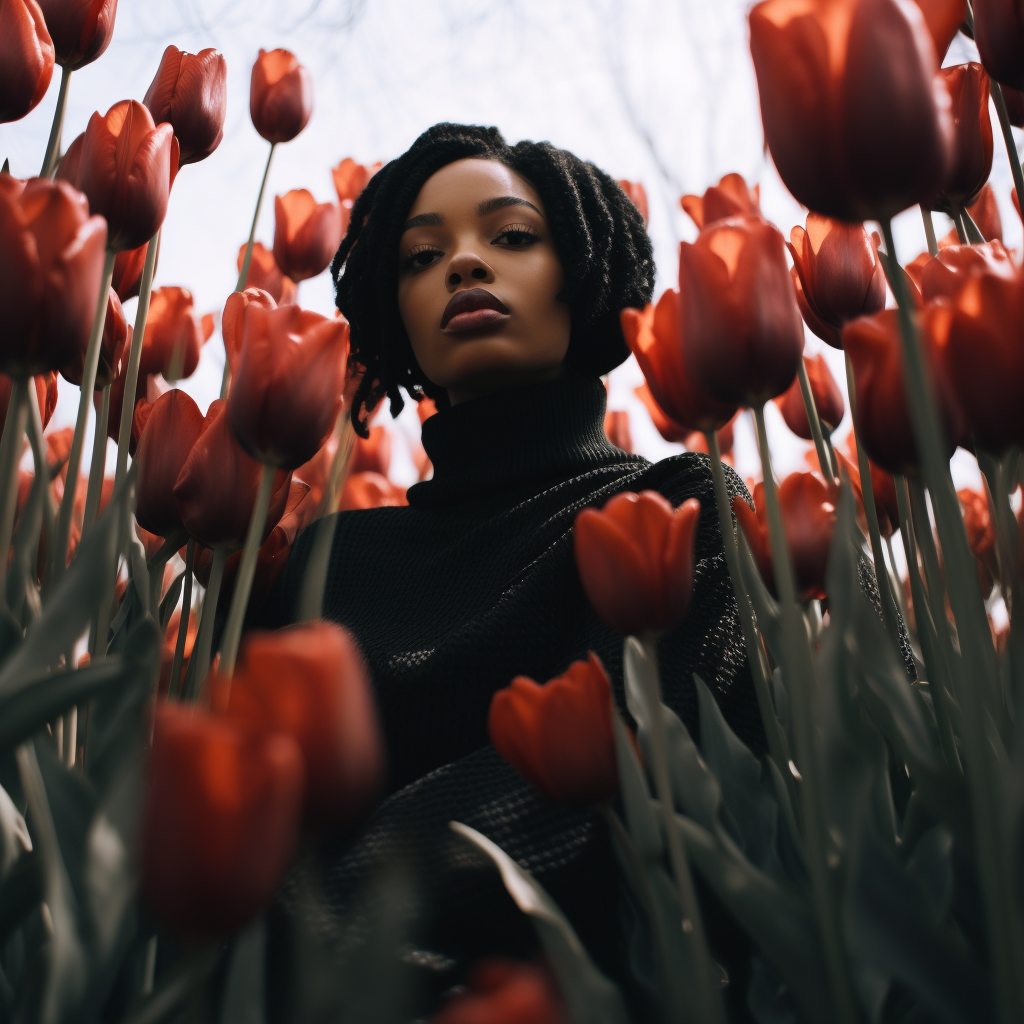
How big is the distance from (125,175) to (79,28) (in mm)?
211

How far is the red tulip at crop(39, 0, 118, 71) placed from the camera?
682mm

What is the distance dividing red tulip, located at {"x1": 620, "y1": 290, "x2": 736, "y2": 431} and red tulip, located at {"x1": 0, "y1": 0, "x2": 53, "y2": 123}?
0.45 meters

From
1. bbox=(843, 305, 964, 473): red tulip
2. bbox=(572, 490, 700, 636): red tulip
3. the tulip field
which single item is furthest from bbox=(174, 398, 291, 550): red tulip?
bbox=(843, 305, 964, 473): red tulip

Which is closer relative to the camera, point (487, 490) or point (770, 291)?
point (770, 291)

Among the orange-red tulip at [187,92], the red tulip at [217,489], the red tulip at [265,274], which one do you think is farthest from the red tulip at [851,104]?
the red tulip at [265,274]

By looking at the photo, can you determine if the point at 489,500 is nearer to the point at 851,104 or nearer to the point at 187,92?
the point at 187,92

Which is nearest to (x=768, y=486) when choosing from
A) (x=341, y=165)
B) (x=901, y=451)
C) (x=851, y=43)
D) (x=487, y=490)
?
(x=901, y=451)

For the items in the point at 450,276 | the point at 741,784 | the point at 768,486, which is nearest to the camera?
the point at 768,486

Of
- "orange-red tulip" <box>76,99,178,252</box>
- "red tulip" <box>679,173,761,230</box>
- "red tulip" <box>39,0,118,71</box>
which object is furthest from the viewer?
"red tulip" <box>679,173,761,230</box>

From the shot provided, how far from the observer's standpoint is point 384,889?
0.27m

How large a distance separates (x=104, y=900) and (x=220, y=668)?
0.45 ft

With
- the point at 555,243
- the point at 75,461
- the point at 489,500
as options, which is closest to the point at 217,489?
the point at 75,461

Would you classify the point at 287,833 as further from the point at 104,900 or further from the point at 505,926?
the point at 505,926

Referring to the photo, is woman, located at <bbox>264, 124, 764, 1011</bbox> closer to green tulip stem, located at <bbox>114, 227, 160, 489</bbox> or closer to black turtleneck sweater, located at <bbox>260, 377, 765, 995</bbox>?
black turtleneck sweater, located at <bbox>260, 377, 765, 995</bbox>
